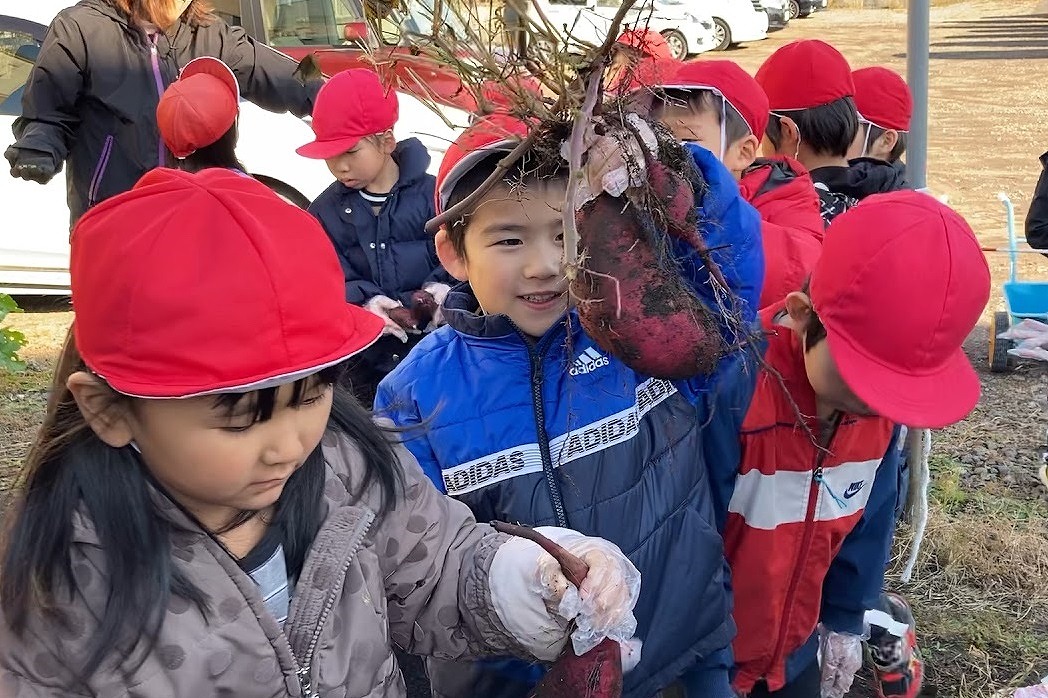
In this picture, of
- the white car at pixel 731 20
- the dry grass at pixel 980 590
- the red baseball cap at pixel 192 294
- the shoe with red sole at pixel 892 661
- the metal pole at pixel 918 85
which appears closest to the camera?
the red baseball cap at pixel 192 294

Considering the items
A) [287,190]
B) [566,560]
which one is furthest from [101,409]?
[287,190]

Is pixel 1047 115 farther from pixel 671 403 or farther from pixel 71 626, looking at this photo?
pixel 71 626

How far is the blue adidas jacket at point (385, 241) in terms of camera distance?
10.6 feet

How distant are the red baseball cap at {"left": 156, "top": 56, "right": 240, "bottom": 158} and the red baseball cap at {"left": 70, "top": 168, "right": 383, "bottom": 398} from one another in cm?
228

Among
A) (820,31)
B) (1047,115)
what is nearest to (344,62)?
(1047,115)

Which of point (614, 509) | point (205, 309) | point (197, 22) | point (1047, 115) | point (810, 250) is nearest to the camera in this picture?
point (205, 309)

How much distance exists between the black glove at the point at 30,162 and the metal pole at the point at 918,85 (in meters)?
2.96

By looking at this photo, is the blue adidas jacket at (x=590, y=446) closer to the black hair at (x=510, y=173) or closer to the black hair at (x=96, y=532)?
the black hair at (x=510, y=173)

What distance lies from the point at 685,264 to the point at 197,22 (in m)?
3.07

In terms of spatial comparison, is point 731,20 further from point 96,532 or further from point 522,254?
point 96,532

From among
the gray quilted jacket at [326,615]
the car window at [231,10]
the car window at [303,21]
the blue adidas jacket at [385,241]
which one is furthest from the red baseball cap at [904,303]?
the car window at [231,10]

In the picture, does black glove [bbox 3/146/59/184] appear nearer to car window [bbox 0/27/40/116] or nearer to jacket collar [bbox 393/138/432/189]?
jacket collar [bbox 393/138/432/189]

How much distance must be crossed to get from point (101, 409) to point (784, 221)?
1841 millimetres

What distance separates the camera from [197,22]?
12.7ft
